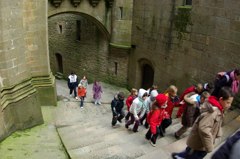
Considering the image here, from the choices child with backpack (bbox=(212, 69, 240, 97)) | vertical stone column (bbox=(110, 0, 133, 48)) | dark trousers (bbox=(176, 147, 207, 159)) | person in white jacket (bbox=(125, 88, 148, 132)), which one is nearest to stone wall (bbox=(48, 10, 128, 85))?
vertical stone column (bbox=(110, 0, 133, 48))

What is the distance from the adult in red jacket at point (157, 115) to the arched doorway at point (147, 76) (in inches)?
316

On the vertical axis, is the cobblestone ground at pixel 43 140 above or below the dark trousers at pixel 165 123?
below

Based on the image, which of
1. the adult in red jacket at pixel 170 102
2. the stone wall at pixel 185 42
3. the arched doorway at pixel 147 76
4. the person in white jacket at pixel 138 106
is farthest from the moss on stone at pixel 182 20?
the adult in red jacket at pixel 170 102

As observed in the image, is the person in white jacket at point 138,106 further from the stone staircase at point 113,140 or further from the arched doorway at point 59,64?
the arched doorway at point 59,64

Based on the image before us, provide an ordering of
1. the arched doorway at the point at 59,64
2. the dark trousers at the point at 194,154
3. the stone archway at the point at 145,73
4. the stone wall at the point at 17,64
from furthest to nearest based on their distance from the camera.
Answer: the arched doorway at the point at 59,64, the stone archway at the point at 145,73, the stone wall at the point at 17,64, the dark trousers at the point at 194,154

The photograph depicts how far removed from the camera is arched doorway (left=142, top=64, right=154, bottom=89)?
48.0 feet

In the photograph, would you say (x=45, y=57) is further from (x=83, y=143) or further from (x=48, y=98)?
(x=83, y=143)

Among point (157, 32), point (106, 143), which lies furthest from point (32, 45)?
point (157, 32)

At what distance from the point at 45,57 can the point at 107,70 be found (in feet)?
22.0

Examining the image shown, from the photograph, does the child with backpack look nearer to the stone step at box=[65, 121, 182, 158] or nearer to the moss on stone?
the stone step at box=[65, 121, 182, 158]

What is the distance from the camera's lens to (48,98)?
34.0 feet

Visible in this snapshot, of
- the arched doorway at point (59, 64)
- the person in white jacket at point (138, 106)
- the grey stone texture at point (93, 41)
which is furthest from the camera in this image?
the arched doorway at point (59, 64)

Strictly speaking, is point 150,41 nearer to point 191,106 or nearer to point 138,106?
point 138,106

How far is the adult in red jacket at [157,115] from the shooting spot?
613cm
